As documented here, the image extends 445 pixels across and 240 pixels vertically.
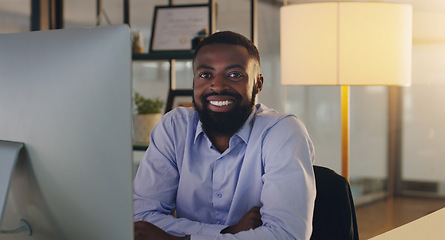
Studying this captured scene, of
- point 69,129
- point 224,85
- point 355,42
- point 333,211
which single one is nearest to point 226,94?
point 224,85

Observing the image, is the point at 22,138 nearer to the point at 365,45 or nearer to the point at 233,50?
the point at 233,50

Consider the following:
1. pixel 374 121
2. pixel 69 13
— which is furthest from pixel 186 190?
pixel 69 13

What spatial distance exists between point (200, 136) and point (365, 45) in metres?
1.03

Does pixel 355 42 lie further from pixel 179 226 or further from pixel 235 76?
pixel 179 226

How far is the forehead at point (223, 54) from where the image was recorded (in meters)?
1.49

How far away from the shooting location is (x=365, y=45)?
222 centimetres

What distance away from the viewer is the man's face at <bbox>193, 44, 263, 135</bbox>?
1.49 m

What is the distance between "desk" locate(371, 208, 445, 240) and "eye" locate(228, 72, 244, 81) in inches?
23.3

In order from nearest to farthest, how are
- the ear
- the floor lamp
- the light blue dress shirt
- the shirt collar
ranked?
1. the light blue dress shirt
2. the shirt collar
3. the ear
4. the floor lamp

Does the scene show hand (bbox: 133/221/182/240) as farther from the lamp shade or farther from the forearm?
the lamp shade

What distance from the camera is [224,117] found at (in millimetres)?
1524

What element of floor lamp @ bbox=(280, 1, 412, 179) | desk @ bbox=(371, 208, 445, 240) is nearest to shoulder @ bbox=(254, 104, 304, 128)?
desk @ bbox=(371, 208, 445, 240)

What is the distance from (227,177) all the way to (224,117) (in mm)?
182

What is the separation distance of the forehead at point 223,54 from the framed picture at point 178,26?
153 centimetres
